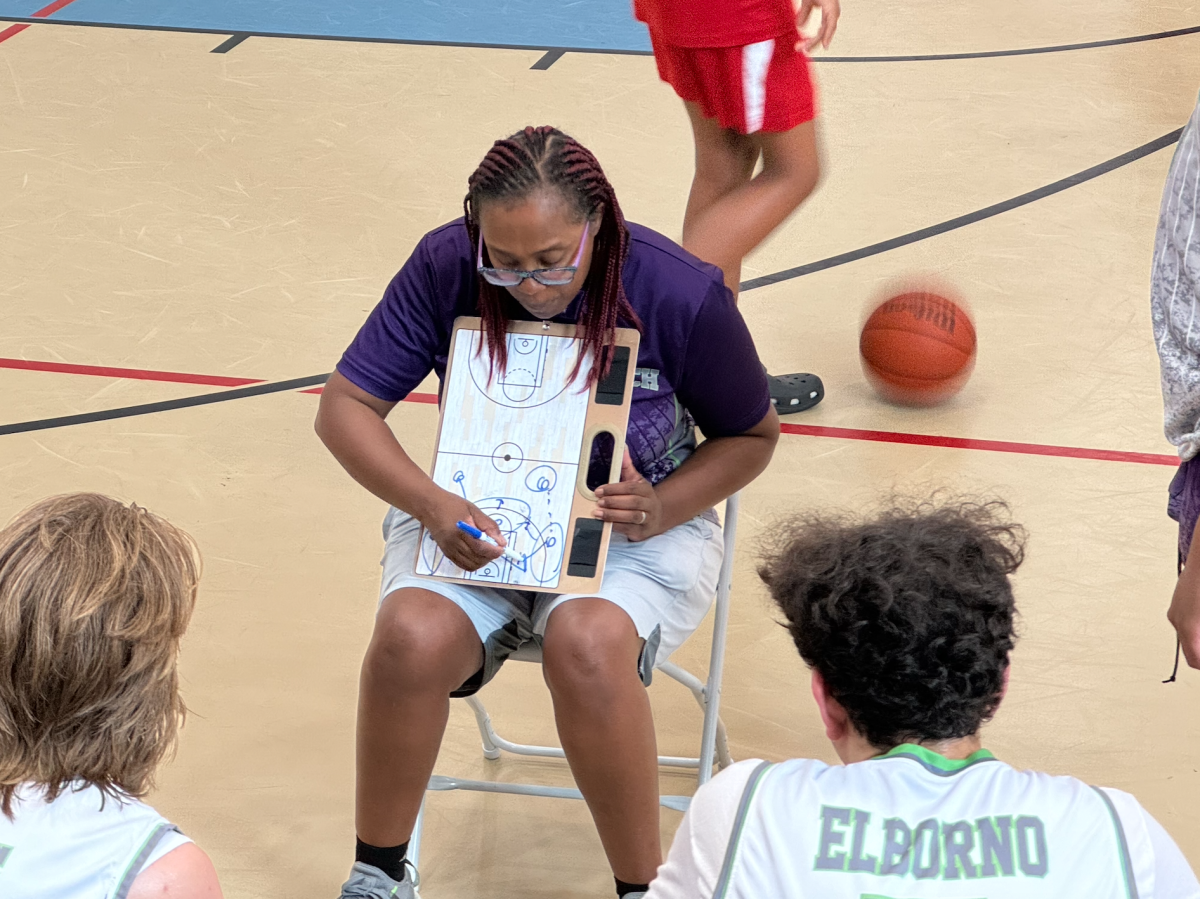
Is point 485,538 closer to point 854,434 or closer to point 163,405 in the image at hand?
point 854,434

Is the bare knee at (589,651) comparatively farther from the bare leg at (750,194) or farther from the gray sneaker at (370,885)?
the bare leg at (750,194)

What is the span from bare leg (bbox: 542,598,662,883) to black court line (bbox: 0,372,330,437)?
1934 mm

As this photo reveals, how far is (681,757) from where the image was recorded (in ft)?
8.57

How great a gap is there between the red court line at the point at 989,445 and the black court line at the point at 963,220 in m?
0.85

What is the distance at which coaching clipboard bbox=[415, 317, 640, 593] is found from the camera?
211 cm

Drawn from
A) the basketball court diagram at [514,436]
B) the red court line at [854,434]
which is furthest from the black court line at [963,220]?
the basketball court diagram at [514,436]

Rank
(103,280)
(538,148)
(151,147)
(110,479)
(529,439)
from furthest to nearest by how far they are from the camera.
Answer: (151,147), (103,280), (110,479), (529,439), (538,148)

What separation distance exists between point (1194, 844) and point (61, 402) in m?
2.80

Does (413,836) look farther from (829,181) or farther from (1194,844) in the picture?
(829,181)

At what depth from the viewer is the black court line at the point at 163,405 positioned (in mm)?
3598

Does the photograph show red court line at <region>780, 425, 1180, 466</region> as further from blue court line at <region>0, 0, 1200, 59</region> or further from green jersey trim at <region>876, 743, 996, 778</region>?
blue court line at <region>0, 0, 1200, 59</region>

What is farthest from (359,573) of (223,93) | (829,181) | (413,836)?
(223,93)

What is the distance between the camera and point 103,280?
4363mm

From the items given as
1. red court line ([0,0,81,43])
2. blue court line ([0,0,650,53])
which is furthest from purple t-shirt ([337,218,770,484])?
red court line ([0,0,81,43])
